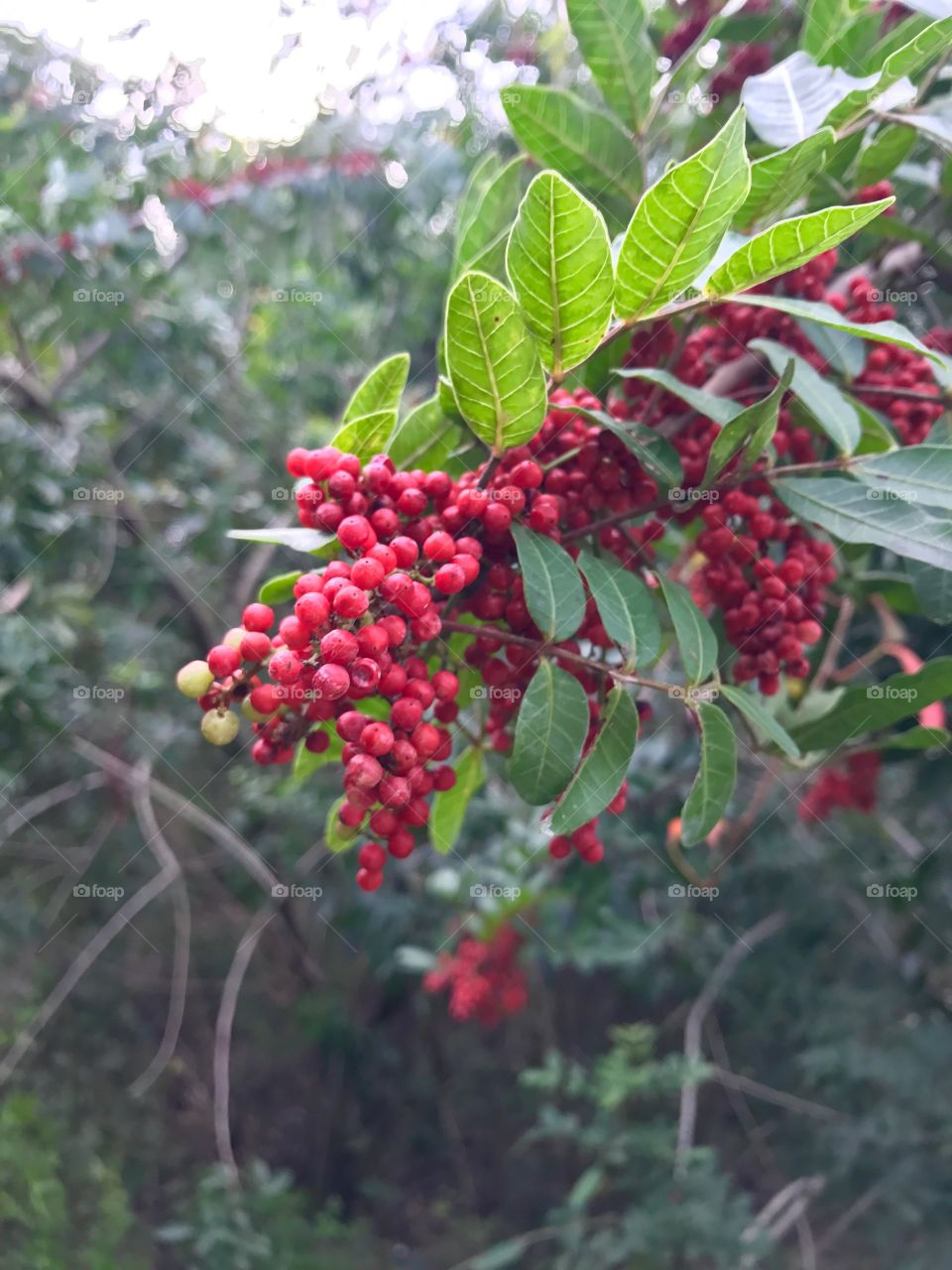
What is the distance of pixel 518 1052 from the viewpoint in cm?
273

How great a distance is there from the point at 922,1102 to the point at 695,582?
126 cm

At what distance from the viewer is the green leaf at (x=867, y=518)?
684mm

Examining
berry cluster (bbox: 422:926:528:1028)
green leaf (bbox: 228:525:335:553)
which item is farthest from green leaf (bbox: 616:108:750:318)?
berry cluster (bbox: 422:926:528:1028)

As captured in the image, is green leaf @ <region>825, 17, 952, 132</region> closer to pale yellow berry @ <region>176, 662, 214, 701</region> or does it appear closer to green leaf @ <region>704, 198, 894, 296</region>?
green leaf @ <region>704, 198, 894, 296</region>

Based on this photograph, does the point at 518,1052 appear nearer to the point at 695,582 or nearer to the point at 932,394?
the point at 695,582

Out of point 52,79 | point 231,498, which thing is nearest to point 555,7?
point 52,79

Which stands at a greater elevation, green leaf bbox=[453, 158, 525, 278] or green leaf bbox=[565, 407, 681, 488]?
green leaf bbox=[453, 158, 525, 278]

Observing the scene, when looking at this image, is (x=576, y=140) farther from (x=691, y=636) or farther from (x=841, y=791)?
(x=841, y=791)
